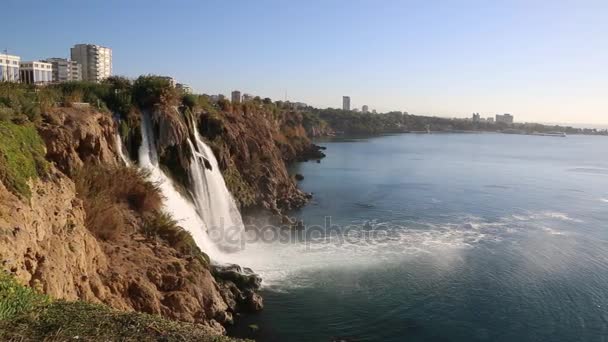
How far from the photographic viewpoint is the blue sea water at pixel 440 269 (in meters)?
16.0

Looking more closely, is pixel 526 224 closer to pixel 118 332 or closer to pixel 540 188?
pixel 540 188

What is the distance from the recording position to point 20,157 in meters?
12.1

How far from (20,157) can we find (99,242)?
3569 mm

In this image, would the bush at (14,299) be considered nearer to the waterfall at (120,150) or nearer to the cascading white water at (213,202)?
the waterfall at (120,150)

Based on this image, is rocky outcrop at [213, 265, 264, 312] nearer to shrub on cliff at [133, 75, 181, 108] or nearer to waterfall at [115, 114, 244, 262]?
waterfall at [115, 114, 244, 262]

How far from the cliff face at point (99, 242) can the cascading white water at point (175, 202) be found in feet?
7.17

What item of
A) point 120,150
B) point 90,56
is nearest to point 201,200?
point 120,150

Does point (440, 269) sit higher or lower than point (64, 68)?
lower

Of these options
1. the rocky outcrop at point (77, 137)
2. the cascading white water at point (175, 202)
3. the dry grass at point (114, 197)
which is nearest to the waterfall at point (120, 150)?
the rocky outcrop at point (77, 137)

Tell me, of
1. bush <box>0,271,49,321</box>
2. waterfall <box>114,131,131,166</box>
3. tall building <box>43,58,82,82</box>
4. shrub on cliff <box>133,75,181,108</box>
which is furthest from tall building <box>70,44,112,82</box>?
bush <box>0,271,49,321</box>

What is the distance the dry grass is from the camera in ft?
49.2

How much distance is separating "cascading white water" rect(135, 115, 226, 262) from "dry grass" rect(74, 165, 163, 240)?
1319 mm

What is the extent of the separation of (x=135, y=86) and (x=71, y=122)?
769 cm

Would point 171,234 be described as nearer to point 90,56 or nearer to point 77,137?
point 77,137
